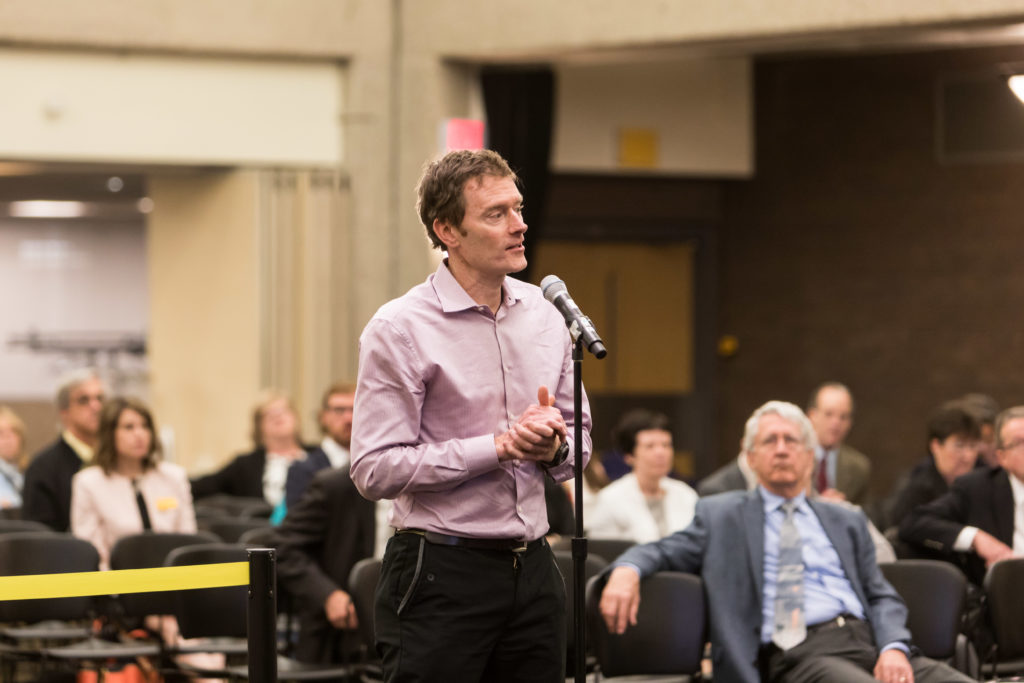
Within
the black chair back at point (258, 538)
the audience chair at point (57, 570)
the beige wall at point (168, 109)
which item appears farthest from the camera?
the beige wall at point (168, 109)

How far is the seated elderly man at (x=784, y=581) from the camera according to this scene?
422 cm

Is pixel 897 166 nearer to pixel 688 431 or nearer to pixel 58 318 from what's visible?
pixel 688 431

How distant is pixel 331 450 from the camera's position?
6488mm

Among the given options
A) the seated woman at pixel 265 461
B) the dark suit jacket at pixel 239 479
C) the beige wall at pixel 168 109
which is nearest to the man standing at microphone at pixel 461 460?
the seated woman at pixel 265 461

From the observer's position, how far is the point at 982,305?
1066 centimetres

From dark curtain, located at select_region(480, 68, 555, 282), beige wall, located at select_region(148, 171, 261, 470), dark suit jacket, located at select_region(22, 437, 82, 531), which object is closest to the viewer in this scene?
dark suit jacket, located at select_region(22, 437, 82, 531)

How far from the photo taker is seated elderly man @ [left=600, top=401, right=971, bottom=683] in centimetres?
422

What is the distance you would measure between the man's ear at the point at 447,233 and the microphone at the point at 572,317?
0.72 feet

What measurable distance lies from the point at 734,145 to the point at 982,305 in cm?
225

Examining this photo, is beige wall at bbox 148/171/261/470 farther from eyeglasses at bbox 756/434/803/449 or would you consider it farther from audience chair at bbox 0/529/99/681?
eyeglasses at bbox 756/434/803/449

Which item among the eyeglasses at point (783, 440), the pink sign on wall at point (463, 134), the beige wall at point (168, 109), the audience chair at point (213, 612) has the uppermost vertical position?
the beige wall at point (168, 109)

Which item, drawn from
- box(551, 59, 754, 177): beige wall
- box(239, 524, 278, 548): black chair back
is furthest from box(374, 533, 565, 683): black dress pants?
box(551, 59, 754, 177): beige wall

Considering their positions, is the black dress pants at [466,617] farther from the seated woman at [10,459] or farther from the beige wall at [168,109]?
the beige wall at [168,109]

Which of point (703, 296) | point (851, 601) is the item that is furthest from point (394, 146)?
point (851, 601)
